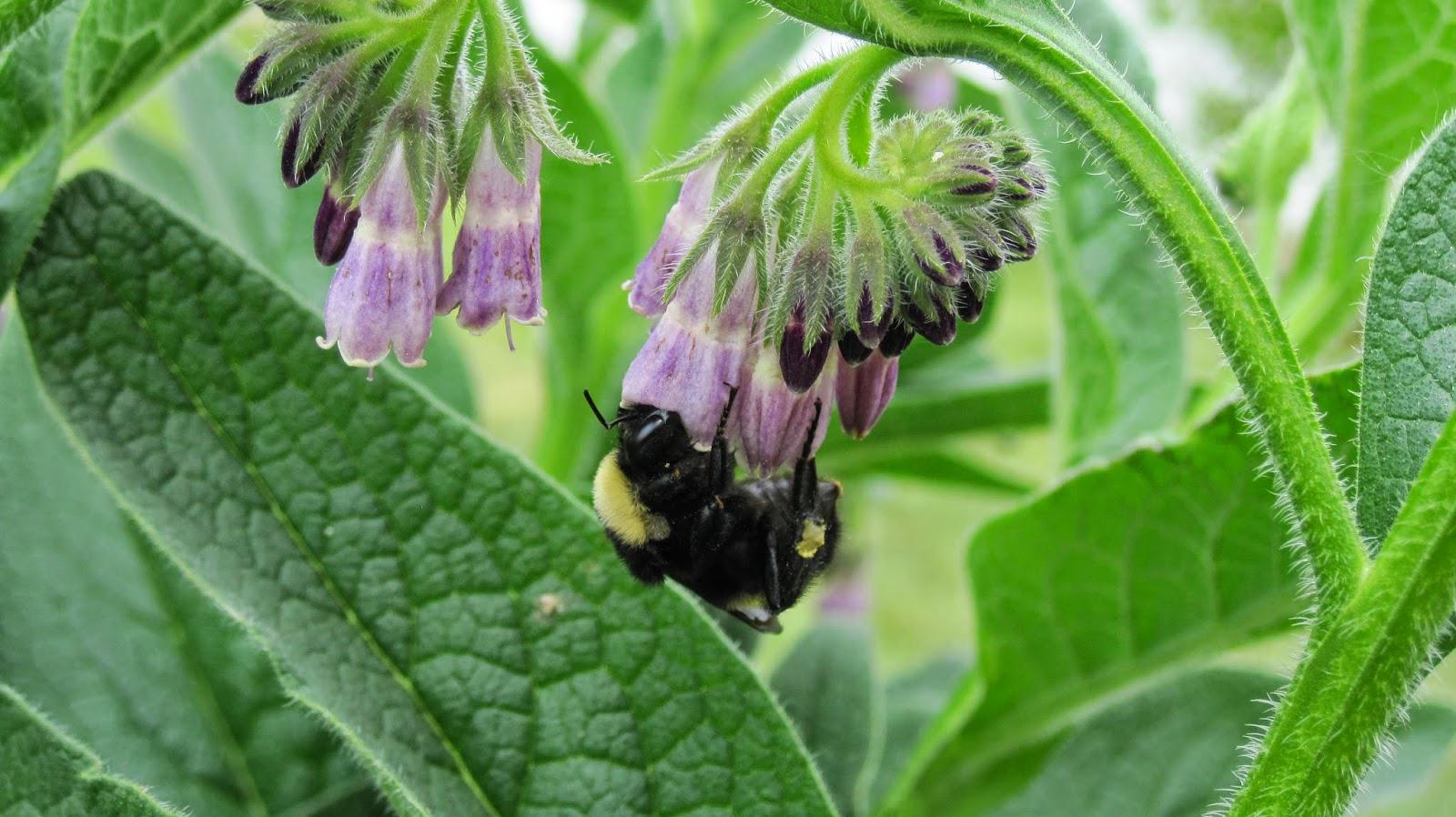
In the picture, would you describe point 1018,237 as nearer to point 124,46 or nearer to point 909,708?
point 124,46

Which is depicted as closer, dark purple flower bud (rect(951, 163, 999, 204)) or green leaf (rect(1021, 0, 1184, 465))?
dark purple flower bud (rect(951, 163, 999, 204))

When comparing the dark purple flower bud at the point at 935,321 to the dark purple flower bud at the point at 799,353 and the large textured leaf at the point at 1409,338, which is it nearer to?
the dark purple flower bud at the point at 799,353

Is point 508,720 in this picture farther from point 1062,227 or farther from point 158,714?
point 1062,227

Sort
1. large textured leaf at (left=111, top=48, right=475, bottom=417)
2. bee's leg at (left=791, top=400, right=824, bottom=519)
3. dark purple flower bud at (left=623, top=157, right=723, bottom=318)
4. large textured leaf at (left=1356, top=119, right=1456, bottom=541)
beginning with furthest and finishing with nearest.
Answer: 1. large textured leaf at (left=111, top=48, right=475, bottom=417)
2. bee's leg at (left=791, top=400, right=824, bottom=519)
3. dark purple flower bud at (left=623, top=157, right=723, bottom=318)
4. large textured leaf at (left=1356, top=119, right=1456, bottom=541)

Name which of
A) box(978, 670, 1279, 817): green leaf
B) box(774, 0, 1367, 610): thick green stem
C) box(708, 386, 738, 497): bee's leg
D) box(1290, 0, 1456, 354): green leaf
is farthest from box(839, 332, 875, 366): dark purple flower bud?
box(978, 670, 1279, 817): green leaf

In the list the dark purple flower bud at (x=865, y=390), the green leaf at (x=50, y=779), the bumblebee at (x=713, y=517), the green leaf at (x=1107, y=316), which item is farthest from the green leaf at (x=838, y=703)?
the green leaf at (x=50, y=779)

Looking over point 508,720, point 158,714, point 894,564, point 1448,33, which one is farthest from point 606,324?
point 894,564

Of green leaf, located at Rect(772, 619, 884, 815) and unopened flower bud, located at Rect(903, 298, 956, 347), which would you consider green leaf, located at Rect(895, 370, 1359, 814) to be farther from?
unopened flower bud, located at Rect(903, 298, 956, 347)
